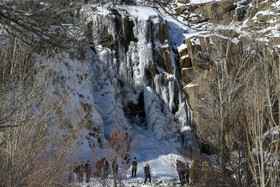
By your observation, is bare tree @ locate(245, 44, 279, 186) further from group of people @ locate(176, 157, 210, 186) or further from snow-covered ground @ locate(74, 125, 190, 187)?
snow-covered ground @ locate(74, 125, 190, 187)

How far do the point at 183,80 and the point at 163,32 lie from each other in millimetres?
4671

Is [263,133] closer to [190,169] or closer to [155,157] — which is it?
[190,169]

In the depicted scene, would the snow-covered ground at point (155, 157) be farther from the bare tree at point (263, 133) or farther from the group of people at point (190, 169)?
the bare tree at point (263, 133)

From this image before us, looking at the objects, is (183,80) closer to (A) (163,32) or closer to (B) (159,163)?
(A) (163,32)

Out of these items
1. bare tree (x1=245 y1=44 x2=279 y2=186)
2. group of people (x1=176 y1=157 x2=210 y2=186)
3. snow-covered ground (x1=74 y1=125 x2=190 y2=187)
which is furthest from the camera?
snow-covered ground (x1=74 y1=125 x2=190 y2=187)

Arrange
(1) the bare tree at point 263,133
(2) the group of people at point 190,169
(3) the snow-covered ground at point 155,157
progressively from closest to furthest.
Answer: (1) the bare tree at point 263,133 < (2) the group of people at point 190,169 < (3) the snow-covered ground at point 155,157

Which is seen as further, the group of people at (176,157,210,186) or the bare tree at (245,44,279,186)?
the group of people at (176,157,210,186)

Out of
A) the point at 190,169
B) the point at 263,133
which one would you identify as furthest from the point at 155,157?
the point at 263,133

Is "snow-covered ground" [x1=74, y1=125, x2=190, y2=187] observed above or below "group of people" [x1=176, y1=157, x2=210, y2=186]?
below

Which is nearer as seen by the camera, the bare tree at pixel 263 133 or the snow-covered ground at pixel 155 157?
the bare tree at pixel 263 133

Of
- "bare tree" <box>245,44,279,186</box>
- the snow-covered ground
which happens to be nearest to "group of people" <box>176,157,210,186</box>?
the snow-covered ground

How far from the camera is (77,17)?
13.2ft

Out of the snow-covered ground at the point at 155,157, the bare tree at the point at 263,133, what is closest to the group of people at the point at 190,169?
the snow-covered ground at the point at 155,157

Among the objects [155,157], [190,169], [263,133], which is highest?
[263,133]
